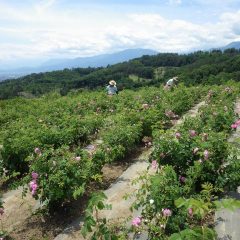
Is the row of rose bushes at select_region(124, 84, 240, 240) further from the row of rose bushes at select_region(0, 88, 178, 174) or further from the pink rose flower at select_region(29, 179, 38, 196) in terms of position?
the row of rose bushes at select_region(0, 88, 178, 174)

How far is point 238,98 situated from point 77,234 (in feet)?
39.7

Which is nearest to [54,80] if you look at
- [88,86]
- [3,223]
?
[88,86]

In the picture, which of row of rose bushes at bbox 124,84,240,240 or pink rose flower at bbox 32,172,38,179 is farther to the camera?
pink rose flower at bbox 32,172,38,179

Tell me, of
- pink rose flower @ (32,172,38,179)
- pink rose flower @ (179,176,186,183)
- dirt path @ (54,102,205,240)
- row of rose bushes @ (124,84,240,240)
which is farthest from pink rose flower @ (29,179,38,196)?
pink rose flower @ (179,176,186,183)

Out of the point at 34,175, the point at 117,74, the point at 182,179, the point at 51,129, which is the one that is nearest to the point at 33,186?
the point at 34,175

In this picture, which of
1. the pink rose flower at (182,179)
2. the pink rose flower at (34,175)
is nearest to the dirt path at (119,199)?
the pink rose flower at (182,179)

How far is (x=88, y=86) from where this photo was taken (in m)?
108

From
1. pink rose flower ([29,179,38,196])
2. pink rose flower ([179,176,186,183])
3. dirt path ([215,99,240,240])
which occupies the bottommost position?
dirt path ([215,99,240,240])

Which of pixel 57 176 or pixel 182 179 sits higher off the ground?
pixel 57 176

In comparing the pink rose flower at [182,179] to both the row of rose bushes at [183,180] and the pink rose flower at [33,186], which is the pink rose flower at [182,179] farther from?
the pink rose flower at [33,186]

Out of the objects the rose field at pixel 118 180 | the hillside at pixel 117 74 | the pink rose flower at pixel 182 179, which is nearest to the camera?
the rose field at pixel 118 180

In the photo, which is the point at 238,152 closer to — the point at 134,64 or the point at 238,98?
the point at 238,98

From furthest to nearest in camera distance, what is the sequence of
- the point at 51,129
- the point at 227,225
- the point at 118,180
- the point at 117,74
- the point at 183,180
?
the point at 117,74 < the point at 51,129 < the point at 118,180 < the point at 183,180 < the point at 227,225

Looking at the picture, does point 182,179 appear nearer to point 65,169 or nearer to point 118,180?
point 65,169
